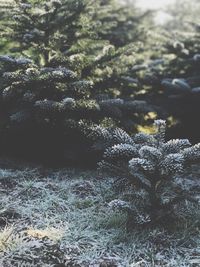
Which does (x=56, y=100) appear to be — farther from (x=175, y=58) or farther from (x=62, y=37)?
(x=175, y=58)

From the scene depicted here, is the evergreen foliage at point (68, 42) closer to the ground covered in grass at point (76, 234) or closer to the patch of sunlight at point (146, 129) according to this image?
the patch of sunlight at point (146, 129)

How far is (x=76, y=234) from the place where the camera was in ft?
13.4

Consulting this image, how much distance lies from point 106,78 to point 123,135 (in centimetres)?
189

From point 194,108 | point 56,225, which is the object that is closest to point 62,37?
point 194,108

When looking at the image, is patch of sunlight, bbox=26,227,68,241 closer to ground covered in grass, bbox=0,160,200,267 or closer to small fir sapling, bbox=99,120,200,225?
ground covered in grass, bbox=0,160,200,267

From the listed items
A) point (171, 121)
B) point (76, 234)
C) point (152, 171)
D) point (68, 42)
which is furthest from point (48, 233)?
point (171, 121)

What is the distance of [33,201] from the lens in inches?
183

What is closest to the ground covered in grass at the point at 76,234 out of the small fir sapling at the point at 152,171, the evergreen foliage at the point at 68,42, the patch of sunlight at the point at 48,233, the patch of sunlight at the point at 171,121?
the patch of sunlight at the point at 48,233

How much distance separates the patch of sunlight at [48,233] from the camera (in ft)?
13.0

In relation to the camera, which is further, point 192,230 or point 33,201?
point 33,201

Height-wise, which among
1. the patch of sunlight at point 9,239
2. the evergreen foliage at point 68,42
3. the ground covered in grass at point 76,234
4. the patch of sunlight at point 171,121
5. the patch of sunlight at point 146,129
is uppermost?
the evergreen foliage at point 68,42

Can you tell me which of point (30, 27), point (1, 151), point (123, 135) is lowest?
point (1, 151)

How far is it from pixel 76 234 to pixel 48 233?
256 millimetres

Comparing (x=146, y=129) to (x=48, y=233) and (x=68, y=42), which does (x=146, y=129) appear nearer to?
(x=68, y=42)
